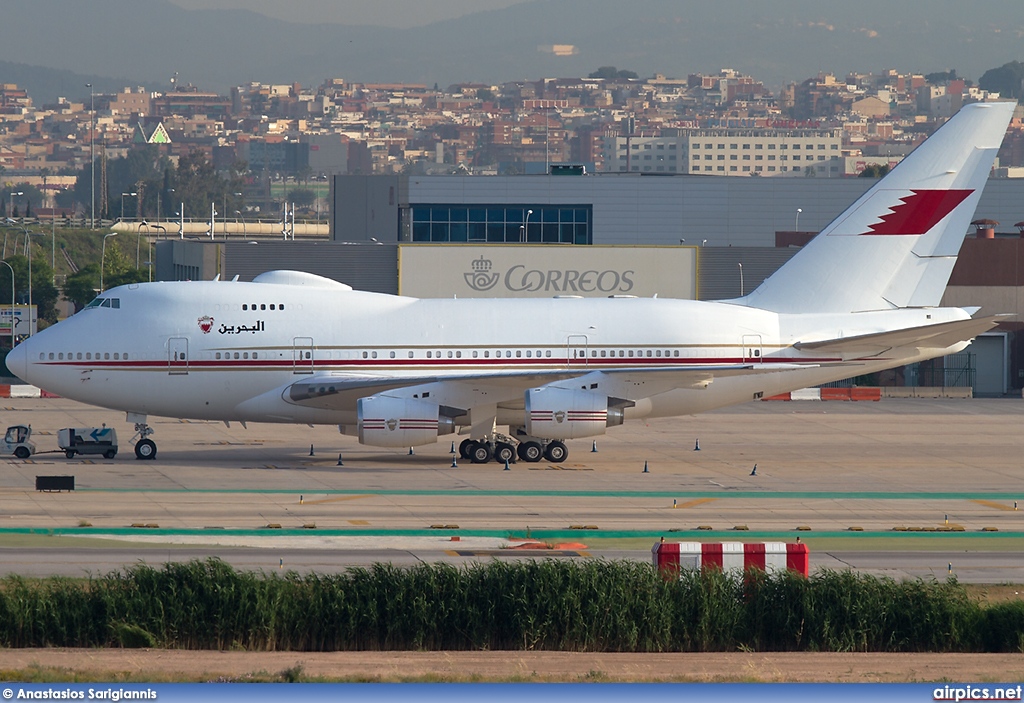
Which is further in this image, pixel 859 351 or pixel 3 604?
pixel 859 351

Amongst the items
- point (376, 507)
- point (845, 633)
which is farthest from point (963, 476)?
point (845, 633)

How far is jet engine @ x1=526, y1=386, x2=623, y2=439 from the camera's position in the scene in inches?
1734

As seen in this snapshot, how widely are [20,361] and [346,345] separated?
1057 centimetres

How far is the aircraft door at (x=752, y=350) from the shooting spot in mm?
46031

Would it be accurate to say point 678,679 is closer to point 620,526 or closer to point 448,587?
point 448,587

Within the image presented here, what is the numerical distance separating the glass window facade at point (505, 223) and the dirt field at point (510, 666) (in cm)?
9246

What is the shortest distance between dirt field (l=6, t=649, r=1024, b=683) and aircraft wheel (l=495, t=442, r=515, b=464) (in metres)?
24.1

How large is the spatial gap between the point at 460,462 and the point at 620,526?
1326cm

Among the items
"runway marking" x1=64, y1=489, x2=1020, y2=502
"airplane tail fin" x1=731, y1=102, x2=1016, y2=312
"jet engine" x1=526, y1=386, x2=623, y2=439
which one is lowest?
"runway marking" x1=64, y1=489, x2=1020, y2=502

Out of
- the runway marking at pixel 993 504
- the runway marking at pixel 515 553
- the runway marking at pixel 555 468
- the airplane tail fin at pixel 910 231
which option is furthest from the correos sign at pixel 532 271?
the runway marking at pixel 515 553

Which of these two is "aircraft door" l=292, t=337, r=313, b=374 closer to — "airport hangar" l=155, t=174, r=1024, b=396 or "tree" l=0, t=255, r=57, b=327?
"airport hangar" l=155, t=174, r=1024, b=396

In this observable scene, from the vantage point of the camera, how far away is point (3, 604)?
23266 mm

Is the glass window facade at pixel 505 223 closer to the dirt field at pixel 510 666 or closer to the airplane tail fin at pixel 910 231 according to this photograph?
the airplane tail fin at pixel 910 231

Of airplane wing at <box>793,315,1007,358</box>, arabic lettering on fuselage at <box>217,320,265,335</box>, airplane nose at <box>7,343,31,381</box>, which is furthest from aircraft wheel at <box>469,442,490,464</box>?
airplane nose at <box>7,343,31,381</box>
